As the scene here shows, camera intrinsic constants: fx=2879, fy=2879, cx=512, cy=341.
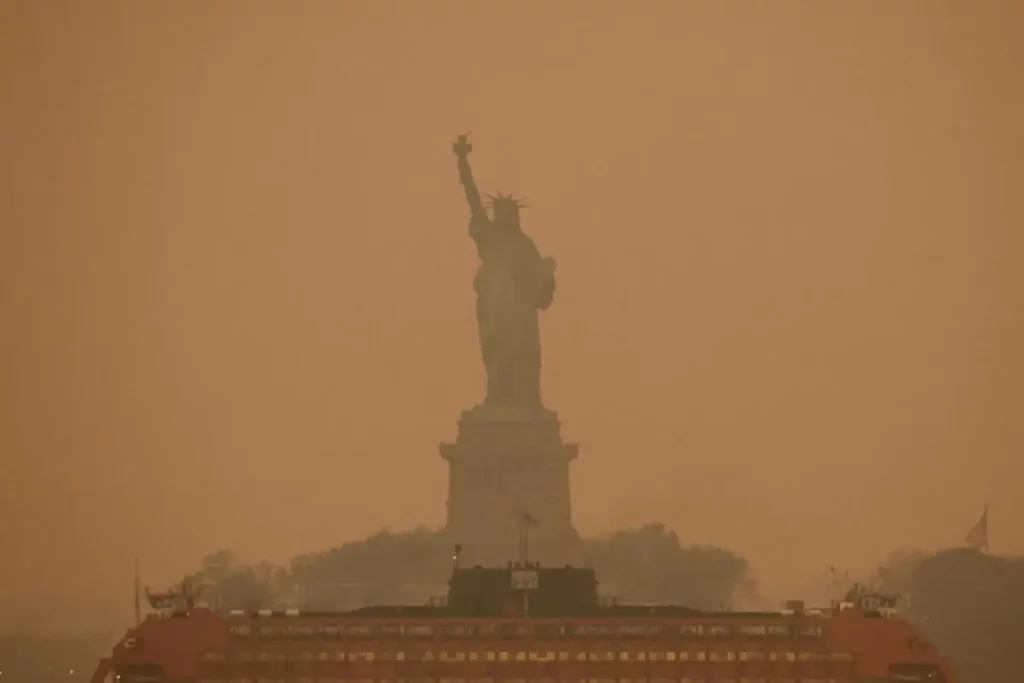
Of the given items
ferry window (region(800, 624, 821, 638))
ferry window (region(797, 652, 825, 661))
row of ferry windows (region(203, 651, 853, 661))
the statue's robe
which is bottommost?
ferry window (region(797, 652, 825, 661))

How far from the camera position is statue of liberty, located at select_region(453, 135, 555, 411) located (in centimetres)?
6844

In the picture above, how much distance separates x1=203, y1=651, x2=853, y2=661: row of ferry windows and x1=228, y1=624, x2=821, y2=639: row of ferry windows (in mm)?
468

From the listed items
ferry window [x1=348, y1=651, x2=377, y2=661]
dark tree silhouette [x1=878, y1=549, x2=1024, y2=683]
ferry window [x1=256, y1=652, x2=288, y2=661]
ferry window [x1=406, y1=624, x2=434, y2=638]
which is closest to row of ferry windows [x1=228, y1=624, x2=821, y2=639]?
ferry window [x1=406, y1=624, x2=434, y2=638]

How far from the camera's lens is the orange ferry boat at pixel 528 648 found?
56.5 m

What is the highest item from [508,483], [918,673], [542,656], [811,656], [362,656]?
[508,483]

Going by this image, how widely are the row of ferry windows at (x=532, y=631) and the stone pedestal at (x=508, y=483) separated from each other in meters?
9.84

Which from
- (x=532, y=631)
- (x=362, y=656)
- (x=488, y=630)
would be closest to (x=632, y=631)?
(x=532, y=631)

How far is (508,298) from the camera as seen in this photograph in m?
68.7

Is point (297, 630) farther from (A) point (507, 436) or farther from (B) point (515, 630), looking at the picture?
(A) point (507, 436)

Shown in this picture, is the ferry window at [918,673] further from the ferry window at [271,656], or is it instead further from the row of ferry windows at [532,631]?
the ferry window at [271,656]

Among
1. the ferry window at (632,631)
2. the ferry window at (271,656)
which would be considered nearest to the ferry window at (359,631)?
the ferry window at (271,656)

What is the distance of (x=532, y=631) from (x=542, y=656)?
700 mm

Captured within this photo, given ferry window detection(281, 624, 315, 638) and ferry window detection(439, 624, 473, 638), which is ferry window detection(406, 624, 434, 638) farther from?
ferry window detection(281, 624, 315, 638)

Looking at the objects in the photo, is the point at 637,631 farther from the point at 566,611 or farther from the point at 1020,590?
the point at 1020,590
